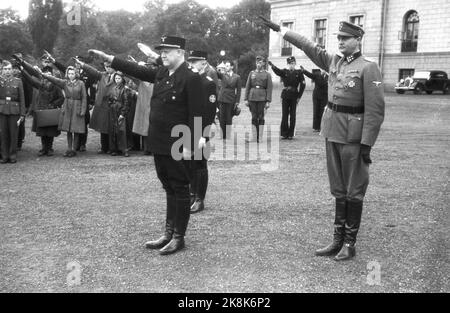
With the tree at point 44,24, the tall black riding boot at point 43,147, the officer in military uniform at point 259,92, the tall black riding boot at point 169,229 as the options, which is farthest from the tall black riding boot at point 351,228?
the tree at point 44,24

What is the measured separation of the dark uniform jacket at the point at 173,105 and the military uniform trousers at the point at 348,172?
136cm

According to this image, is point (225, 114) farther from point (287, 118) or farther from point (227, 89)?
point (287, 118)

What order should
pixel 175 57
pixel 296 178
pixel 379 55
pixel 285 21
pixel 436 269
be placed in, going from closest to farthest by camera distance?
pixel 436 269 → pixel 175 57 → pixel 296 178 → pixel 379 55 → pixel 285 21

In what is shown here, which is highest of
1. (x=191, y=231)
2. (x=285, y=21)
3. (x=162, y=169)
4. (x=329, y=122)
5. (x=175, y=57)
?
(x=285, y=21)

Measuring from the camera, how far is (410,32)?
139ft

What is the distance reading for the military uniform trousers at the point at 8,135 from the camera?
34.3 ft

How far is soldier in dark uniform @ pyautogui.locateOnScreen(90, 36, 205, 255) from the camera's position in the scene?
532 cm

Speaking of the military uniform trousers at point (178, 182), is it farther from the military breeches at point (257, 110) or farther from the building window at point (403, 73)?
the building window at point (403, 73)

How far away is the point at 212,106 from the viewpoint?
22.4ft

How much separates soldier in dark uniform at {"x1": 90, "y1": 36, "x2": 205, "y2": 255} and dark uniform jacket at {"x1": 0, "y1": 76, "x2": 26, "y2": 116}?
571 centimetres
